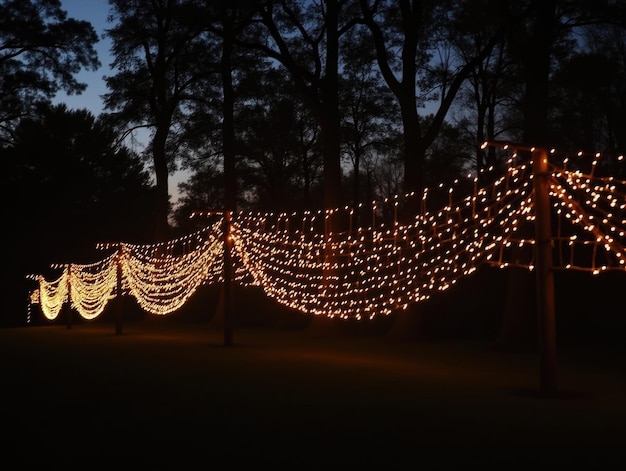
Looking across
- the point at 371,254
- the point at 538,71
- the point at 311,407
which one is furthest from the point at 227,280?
the point at 311,407

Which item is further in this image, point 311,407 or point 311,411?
point 311,407

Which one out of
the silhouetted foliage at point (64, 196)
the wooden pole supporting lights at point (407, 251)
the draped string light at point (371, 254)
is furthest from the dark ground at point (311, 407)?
the silhouetted foliage at point (64, 196)

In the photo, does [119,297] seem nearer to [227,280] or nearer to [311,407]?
[227,280]

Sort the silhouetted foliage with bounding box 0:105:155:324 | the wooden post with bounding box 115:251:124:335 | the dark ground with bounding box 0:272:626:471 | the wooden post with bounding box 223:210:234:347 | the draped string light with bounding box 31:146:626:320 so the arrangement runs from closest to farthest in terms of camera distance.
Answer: the dark ground with bounding box 0:272:626:471
the draped string light with bounding box 31:146:626:320
the wooden post with bounding box 223:210:234:347
the wooden post with bounding box 115:251:124:335
the silhouetted foliage with bounding box 0:105:155:324

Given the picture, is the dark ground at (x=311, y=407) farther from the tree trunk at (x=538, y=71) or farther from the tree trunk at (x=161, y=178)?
the tree trunk at (x=161, y=178)

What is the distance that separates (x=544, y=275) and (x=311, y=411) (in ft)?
9.46

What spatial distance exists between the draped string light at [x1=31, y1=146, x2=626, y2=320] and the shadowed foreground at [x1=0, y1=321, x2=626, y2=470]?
1346mm

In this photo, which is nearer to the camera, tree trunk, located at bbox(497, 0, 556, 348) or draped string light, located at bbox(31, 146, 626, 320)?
draped string light, located at bbox(31, 146, 626, 320)

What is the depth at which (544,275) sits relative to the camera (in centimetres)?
817

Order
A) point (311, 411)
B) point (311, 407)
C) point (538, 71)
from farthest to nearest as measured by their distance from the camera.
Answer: point (538, 71) → point (311, 407) → point (311, 411)

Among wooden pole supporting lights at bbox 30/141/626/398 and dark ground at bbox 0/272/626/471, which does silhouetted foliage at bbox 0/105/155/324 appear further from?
dark ground at bbox 0/272/626/471

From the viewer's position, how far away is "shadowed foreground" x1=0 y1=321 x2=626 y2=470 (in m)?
5.36

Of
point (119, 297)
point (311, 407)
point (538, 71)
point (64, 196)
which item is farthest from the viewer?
point (64, 196)

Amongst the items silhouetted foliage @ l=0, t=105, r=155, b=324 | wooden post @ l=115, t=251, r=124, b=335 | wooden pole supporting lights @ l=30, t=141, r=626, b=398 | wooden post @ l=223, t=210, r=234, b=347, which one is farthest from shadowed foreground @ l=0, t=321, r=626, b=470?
silhouetted foliage @ l=0, t=105, r=155, b=324
